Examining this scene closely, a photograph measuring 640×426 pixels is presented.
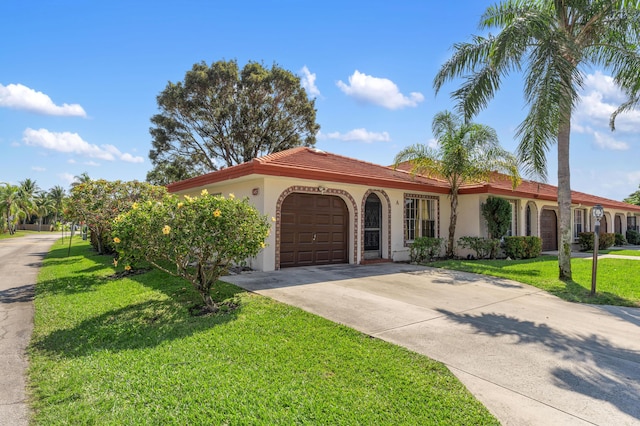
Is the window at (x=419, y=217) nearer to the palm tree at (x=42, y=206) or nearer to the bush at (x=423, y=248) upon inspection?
the bush at (x=423, y=248)

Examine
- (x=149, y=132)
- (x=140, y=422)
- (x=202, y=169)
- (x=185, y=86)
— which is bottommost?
(x=140, y=422)

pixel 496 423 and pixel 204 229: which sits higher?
pixel 204 229

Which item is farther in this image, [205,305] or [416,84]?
[416,84]

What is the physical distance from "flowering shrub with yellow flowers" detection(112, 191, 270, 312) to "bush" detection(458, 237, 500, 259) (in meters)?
11.1

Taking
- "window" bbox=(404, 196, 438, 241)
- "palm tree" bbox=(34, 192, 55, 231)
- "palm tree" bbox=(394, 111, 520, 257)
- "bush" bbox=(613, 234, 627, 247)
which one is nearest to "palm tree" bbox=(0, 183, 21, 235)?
"palm tree" bbox=(34, 192, 55, 231)

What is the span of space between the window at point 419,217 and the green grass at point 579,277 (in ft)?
6.38

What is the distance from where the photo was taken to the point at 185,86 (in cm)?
2689

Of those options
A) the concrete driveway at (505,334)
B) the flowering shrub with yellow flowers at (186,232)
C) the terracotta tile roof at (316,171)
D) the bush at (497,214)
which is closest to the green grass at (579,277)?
the concrete driveway at (505,334)

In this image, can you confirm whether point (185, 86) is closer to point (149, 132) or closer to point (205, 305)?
point (149, 132)

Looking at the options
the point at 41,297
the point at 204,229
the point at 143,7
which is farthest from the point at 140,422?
the point at 143,7

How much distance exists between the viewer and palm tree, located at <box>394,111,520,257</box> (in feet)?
44.2

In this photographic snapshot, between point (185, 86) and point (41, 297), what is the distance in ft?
73.0

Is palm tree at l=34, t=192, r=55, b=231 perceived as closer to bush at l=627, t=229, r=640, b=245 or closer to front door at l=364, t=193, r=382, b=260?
front door at l=364, t=193, r=382, b=260

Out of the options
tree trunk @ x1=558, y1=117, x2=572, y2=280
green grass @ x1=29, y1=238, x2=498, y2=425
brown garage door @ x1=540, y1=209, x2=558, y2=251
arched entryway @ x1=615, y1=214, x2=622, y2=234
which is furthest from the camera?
arched entryway @ x1=615, y1=214, x2=622, y2=234
